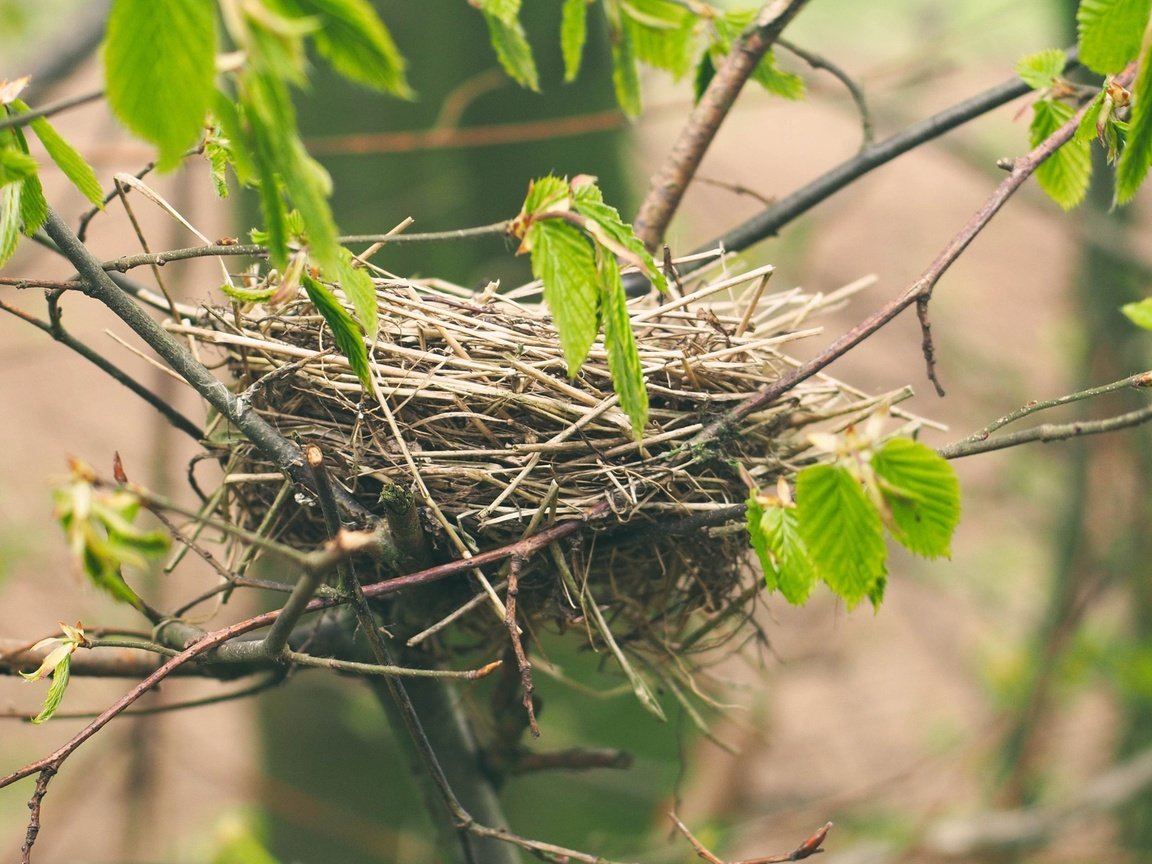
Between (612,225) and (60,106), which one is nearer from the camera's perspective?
(60,106)

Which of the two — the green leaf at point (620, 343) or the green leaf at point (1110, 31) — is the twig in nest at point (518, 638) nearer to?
the green leaf at point (620, 343)

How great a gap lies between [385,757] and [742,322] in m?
2.36

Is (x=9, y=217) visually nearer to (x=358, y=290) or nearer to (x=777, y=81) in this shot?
(x=358, y=290)

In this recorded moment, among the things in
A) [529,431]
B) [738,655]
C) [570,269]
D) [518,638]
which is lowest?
[738,655]

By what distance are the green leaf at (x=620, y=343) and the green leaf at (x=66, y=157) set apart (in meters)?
0.44

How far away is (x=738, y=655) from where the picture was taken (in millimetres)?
1535

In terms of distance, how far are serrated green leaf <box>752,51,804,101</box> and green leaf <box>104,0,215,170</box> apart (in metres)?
0.90

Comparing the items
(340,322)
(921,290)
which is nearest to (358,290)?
(340,322)

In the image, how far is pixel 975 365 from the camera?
13.3ft

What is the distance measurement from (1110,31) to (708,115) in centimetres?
54

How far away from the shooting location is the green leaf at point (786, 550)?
763 millimetres

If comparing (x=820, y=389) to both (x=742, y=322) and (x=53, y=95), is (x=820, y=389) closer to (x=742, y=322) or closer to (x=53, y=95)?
(x=742, y=322)

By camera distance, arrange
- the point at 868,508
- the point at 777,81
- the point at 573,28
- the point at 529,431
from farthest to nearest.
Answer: the point at 777,81
the point at 573,28
the point at 529,431
the point at 868,508

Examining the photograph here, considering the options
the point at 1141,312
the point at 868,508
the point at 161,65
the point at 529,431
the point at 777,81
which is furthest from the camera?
the point at 777,81
